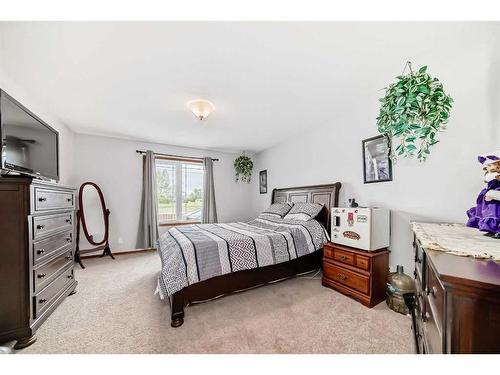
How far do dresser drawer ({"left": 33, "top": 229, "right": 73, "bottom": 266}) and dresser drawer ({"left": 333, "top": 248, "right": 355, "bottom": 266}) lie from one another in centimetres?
289

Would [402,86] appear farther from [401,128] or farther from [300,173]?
[300,173]

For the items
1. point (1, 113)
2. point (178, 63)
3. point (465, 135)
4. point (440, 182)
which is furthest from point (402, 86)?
point (1, 113)

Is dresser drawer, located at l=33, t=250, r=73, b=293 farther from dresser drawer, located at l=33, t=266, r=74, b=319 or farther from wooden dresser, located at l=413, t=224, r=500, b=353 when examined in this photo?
wooden dresser, located at l=413, t=224, r=500, b=353

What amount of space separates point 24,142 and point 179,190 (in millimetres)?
2902

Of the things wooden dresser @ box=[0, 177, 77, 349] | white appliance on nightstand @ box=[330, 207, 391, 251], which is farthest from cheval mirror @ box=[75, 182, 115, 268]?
white appliance on nightstand @ box=[330, 207, 391, 251]

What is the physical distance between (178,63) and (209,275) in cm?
199

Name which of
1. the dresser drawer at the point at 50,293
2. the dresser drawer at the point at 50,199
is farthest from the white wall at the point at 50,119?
the dresser drawer at the point at 50,293

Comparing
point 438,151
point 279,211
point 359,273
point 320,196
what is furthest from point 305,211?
point 438,151

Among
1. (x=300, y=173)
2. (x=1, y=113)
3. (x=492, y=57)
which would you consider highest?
(x=492, y=57)

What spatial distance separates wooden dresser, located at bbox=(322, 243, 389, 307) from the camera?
199 centimetres

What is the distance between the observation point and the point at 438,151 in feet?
6.06

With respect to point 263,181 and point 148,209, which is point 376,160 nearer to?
point 263,181
